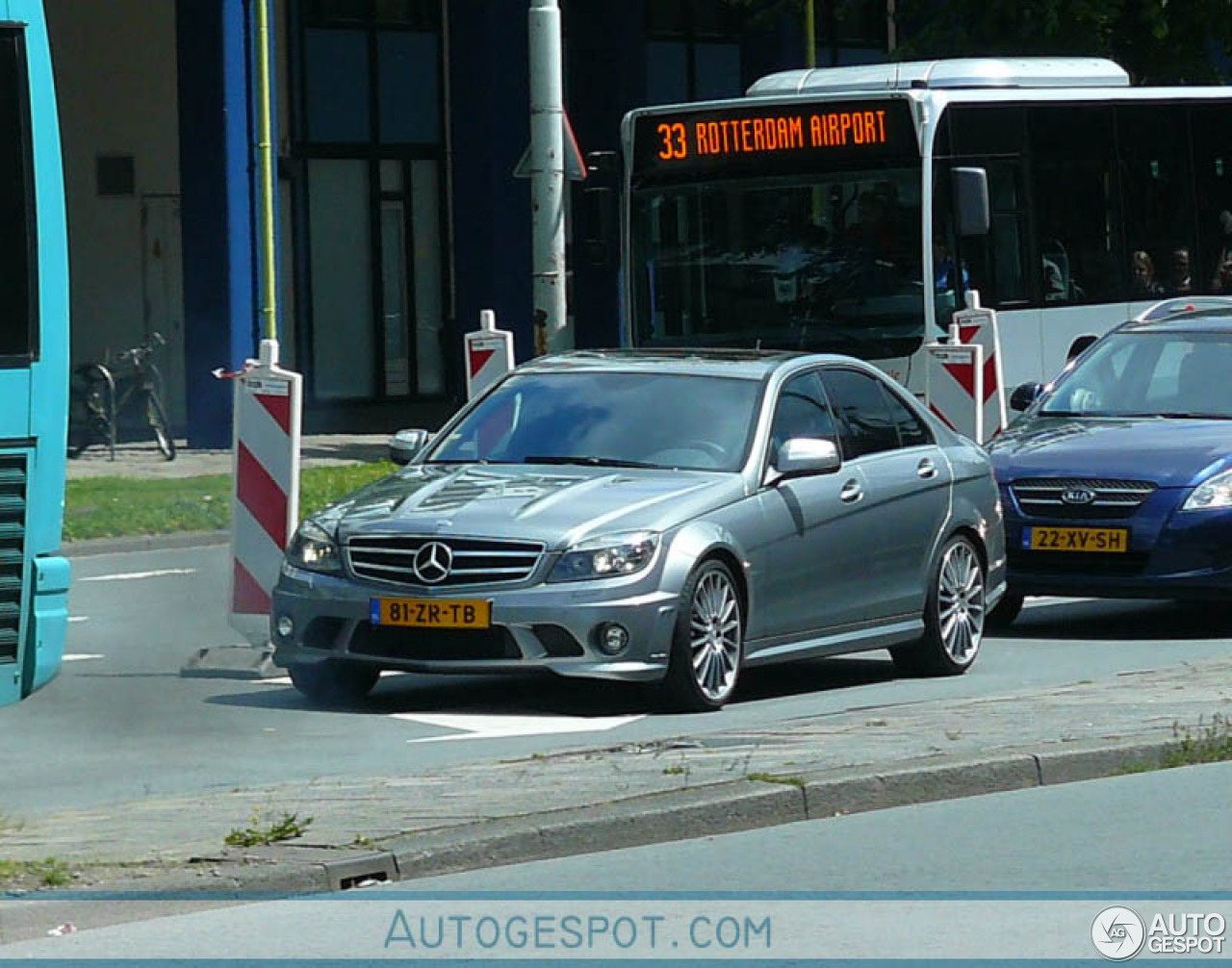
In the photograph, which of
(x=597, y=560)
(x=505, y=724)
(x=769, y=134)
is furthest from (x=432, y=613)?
(x=769, y=134)

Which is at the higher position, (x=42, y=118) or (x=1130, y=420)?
(x=42, y=118)

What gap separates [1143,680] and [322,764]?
146 inches

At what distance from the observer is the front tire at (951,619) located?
13250mm

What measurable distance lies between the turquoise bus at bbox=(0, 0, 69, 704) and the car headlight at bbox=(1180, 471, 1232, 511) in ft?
23.3

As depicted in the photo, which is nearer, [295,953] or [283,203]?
[295,953]

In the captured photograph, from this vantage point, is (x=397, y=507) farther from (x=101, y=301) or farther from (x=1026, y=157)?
(x=101, y=301)

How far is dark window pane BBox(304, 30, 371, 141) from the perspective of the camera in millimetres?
36281

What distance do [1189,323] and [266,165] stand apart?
14.9 meters

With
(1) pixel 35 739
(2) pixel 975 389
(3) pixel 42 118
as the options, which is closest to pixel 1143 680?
(1) pixel 35 739

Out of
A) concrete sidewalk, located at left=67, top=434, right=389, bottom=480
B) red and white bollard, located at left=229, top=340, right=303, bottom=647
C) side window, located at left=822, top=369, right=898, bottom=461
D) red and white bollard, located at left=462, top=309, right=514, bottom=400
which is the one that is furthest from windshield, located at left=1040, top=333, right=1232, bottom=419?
concrete sidewalk, located at left=67, top=434, right=389, bottom=480

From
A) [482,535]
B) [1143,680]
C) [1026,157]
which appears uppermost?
[1026,157]

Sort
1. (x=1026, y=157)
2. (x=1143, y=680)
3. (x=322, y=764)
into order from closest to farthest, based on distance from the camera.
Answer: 1. (x=322, y=764)
2. (x=1143, y=680)
3. (x=1026, y=157)

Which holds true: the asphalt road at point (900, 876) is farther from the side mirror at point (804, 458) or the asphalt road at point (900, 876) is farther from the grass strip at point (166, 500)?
the grass strip at point (166, 500)

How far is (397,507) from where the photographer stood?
39.1 feet
